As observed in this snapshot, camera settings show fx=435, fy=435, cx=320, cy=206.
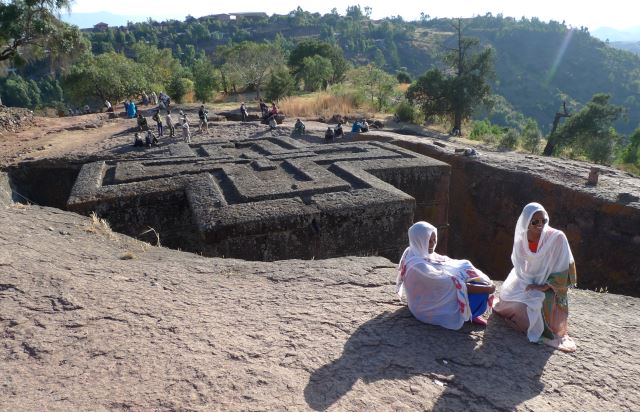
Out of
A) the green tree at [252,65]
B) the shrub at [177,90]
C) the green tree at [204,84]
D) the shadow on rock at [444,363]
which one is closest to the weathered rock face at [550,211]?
the shadow on rock at [444,363]

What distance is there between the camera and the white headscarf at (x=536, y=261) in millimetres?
3100

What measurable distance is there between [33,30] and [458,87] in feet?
54.1

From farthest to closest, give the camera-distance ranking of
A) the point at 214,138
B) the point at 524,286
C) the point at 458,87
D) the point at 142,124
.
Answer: the point at 458,87
the point at 142,124
the point at 214,138
the point at 524,286

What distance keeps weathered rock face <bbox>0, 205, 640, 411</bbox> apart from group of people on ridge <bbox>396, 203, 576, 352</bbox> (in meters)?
0.12

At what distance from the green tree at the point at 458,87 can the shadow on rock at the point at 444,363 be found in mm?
17379

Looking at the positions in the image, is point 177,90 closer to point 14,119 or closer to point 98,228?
point 14,119

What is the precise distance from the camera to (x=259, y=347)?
9.07 ft

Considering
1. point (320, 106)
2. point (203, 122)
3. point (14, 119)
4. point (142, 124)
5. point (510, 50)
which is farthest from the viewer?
point (510, 50)

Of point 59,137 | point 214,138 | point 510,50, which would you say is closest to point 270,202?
point 214,138

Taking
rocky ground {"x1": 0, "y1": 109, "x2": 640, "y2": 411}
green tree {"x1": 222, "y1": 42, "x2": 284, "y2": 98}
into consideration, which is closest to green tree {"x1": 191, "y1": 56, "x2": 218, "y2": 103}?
green tree {"x1": 222, "y1": 42, "x2": 284, "y2": 98}

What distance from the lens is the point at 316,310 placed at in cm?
333

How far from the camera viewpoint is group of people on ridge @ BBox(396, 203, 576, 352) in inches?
123

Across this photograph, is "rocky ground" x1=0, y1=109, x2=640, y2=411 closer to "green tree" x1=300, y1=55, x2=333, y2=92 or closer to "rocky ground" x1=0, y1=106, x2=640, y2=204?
"rocky ground" x1=0, y1=106, x2=640, y2=204

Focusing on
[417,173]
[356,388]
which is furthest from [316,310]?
A: [417,173]
